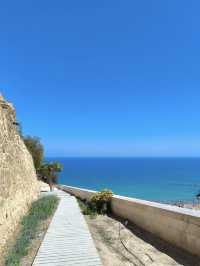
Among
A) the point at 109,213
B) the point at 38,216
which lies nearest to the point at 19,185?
the point at 38,216

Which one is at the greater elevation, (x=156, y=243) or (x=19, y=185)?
(x=19, y=185)

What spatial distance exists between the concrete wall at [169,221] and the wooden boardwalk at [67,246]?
187 centimetres

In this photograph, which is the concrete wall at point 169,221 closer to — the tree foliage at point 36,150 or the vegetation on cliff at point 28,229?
the vegetation on cliff at point 28,229

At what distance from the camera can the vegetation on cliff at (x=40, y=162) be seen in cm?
3136

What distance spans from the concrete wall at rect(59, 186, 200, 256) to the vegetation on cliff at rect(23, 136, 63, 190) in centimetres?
2209

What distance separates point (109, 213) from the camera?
11.8 metres

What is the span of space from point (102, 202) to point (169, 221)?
540 cm

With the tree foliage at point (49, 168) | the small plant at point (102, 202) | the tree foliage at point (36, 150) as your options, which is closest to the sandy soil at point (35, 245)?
the small plant at point (102, 202)

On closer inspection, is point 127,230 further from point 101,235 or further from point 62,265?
point 62,265

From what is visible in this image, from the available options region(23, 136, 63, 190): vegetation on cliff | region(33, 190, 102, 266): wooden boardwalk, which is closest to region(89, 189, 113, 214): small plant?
region(33, 190, 102, 266): wooden boardwalk

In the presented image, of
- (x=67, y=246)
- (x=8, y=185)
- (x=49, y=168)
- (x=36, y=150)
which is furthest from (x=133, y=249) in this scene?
(x=36, y=150)

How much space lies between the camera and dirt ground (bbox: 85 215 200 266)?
6.11m

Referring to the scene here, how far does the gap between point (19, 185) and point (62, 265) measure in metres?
5.67

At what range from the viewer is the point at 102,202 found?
12.3m
